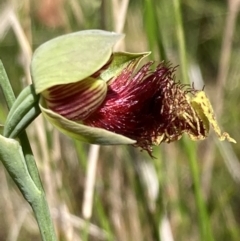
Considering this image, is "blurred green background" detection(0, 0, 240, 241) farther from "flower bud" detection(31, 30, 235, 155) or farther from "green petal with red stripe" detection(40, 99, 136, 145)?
"green petal with red stripe" detection(40, 99, 136, 145)

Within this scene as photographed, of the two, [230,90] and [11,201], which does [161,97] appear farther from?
[230,90]

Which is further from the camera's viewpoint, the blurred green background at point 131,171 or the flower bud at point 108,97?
the blurred green background at point 131,171

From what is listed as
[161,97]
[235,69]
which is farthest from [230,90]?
[161,97]

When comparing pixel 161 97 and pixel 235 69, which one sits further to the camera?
pixel 235 69

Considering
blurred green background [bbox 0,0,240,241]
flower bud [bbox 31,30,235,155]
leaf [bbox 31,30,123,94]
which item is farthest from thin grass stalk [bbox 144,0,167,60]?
leaf [bbox 31,30,123,94]

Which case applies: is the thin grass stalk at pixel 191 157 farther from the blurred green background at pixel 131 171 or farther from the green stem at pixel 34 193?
the green stem at pixel 34 193

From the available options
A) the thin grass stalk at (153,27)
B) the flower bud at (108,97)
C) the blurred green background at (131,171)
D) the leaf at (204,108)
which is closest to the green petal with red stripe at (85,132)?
the flower bud at (108,97)

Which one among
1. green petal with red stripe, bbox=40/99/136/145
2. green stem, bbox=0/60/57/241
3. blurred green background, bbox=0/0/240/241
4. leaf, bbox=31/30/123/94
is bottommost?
Answer: blurred green background, bbox=0/0/240/241

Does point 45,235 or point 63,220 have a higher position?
point 45,235
